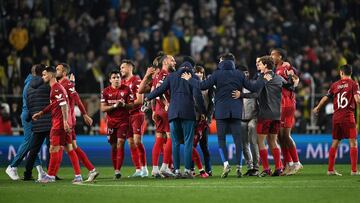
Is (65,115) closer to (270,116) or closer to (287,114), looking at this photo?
→ (270,116)

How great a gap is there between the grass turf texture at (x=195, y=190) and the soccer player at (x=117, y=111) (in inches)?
23.7

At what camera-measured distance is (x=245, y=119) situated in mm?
20453

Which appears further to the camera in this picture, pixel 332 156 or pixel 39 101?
pixel 332 156

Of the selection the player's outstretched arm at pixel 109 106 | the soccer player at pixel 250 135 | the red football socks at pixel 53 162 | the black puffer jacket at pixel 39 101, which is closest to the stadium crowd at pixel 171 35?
the soccer player at pixel 250 135

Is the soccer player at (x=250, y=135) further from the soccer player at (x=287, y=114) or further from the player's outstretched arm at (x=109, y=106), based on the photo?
the player's outstretched arm at (x=109, y=106)

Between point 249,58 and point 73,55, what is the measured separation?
5335mm

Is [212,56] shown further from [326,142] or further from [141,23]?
[326,142]

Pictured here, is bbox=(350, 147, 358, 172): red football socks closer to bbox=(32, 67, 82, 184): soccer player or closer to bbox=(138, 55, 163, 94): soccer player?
bbox=(138, 55, 163, 94): soccer player

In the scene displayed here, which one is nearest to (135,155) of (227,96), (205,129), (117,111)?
(117,111)

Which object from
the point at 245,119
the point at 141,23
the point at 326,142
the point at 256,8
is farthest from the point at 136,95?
the point at 256,8

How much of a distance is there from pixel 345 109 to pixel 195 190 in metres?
5.05

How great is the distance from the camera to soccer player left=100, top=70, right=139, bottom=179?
19.5 m

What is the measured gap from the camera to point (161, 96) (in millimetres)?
20078

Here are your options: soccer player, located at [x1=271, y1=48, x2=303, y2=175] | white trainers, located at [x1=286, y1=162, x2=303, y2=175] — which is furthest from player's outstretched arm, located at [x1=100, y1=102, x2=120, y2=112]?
white trainers, located at [x1=286, y1=162, x2=303, y2=175]
